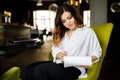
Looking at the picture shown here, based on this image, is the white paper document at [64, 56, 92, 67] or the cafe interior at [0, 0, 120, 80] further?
the cafe interior at [0, 0, 120, 80]

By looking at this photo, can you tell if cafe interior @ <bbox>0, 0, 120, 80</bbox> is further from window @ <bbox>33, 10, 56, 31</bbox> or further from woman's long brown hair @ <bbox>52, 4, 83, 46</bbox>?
window @ <bbox>33, 10, 56, 31</bbox>

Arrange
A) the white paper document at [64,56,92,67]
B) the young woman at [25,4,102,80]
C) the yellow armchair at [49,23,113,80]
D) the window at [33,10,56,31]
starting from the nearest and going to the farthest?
the white paper document at [64,56,92,67] → the young woman at [25,4,102,80] → the yellow armchair at [49,23,113,80] → the window at [33,10,56,31]

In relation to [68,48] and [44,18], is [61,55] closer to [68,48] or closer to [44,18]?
[68,48]

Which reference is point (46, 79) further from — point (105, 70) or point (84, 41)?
point (105, 70)

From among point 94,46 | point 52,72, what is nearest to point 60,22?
point 94,46

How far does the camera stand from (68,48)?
2.10 m

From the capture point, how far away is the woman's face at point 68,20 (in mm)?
2156

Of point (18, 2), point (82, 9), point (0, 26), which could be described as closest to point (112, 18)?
point (0, 26)

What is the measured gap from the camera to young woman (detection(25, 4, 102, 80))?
1.98m

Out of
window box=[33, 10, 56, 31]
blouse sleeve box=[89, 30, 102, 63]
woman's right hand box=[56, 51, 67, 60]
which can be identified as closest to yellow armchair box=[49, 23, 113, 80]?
blouse sleeve box=[89, 30, 102, 63]

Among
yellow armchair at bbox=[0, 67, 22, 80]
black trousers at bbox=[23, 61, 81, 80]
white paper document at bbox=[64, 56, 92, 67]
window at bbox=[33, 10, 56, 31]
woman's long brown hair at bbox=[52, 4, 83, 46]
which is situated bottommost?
black trousers at bbox=[23, 61, 81, 80]

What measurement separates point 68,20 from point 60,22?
133 millimetres

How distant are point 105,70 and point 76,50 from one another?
2.96m

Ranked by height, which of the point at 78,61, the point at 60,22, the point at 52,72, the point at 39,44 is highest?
the point at 60,22
